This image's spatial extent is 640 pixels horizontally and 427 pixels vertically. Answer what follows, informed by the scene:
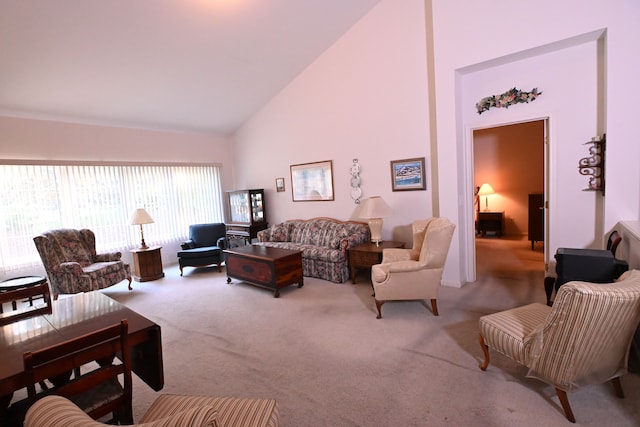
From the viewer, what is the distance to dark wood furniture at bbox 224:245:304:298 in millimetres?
4227

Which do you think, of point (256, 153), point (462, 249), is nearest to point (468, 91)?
point (462, 249)

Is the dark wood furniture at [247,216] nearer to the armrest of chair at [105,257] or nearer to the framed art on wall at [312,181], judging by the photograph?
the framed art on wall at [312,181]

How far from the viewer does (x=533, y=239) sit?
19.1 feet

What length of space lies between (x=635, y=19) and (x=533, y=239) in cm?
377

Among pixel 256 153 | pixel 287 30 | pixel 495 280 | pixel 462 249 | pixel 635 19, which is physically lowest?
pixel 495 280

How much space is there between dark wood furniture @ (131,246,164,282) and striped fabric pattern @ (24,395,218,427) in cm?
483

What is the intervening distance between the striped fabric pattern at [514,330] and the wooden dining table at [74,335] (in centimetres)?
207

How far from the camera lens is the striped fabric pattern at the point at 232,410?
138cm

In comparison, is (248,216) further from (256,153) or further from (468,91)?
(468,91)

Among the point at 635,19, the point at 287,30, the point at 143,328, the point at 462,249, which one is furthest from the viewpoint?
the point at 287,30

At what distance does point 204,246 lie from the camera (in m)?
6.28

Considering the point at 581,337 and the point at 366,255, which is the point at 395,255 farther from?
the point at 581,337

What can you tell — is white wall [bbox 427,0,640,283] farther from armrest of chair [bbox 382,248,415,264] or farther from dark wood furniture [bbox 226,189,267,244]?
dark wood furniture [bbox 226,189,267,244]

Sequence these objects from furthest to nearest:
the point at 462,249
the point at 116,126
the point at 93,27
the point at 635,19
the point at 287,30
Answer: the point at 116,126, the point at 287,30, the point at 462,249, the point at 93,27, the point at 635,19
